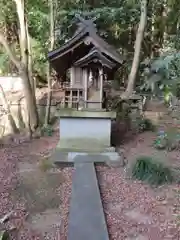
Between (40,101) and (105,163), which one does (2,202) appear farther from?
(40,101)

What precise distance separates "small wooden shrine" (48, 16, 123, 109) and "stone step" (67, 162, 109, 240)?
2084mm

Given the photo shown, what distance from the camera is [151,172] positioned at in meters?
5.50

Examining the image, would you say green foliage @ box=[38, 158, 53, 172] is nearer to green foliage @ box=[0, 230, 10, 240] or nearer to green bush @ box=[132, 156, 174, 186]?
green bush @ box=[132, 156, 174, 186]

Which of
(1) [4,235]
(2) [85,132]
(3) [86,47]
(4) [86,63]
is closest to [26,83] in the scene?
(3) [86,47]

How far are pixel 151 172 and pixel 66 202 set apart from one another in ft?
5.39

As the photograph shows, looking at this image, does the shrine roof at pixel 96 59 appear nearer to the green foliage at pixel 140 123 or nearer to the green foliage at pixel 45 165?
the green foliage at pixel 45 165

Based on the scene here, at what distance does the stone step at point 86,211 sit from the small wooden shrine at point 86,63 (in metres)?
2.08

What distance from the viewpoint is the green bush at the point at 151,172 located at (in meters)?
5.39

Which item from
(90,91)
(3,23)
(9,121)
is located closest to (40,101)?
(9,121)

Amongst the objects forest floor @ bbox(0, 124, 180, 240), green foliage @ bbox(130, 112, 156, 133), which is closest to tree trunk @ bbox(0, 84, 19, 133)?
forest floor @ bbox(0, 124, 180, 240)

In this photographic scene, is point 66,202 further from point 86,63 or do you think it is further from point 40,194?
point 86,63

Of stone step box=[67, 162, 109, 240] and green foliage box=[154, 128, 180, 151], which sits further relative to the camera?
green foliage box=[154, 128, 180, 151]

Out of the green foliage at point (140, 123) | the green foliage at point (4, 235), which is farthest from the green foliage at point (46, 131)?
the green foliage at point (4, 235)

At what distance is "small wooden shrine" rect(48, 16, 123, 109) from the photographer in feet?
22.6
